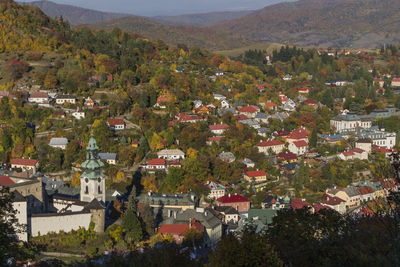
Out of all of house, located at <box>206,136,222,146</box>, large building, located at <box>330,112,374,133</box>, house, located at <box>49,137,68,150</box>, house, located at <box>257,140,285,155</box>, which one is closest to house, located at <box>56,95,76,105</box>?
house, located at <box>49,137,68,150</box>

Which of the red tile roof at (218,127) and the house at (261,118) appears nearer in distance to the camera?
the red tile roof at (218,127)

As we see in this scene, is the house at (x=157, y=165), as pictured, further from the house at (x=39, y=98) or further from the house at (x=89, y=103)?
the house at (x=39, y=98)

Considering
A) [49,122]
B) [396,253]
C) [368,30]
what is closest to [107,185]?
[49,122]

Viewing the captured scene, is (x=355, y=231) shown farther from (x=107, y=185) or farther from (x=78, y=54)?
(x=78, y=54)

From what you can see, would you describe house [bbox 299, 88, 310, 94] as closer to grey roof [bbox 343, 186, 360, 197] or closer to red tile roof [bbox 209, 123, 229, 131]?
red tile roof [bbox 209, 123, 229, 131]

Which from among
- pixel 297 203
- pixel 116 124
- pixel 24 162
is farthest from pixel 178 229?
pixel 116 124

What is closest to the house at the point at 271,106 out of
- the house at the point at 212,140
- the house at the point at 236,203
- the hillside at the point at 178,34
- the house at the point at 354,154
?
the house at the point at 354,154
